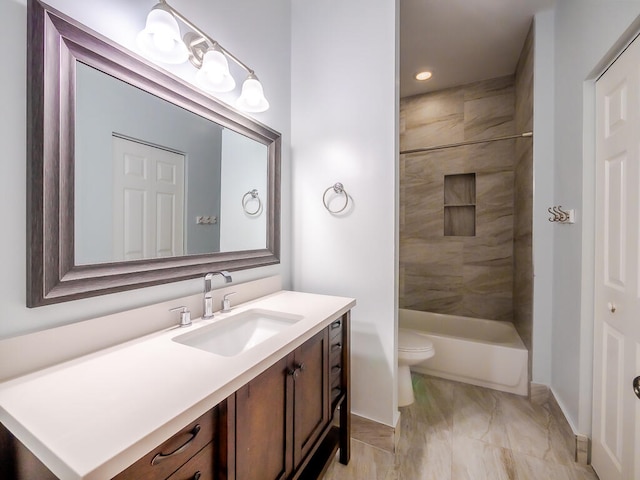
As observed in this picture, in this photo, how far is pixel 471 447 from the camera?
165 cm

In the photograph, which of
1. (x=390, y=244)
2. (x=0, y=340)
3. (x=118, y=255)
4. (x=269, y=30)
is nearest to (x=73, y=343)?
(x=0, y=340)

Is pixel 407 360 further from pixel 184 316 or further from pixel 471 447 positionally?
pixel 184 316

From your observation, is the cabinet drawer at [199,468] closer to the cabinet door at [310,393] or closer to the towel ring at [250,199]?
the cabinet door at [310,393]

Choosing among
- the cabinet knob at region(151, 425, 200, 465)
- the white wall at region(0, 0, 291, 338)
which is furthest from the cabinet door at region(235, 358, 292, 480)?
the white wall at region(0, 0, 291, 338)

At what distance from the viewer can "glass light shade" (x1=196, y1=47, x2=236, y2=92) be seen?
122cm

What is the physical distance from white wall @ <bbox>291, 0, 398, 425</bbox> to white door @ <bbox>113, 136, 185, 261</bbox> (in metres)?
0.82

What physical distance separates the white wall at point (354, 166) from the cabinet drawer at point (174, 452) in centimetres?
111

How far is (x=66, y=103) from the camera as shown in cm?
87

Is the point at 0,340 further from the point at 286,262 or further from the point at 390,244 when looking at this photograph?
the point at 390,244

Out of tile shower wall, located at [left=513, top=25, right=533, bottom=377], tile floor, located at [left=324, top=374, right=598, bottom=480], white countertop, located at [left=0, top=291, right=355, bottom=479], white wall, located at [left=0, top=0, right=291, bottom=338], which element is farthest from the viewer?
tile shower wall, located at [left=513, top=25, right=533, bottom=377]

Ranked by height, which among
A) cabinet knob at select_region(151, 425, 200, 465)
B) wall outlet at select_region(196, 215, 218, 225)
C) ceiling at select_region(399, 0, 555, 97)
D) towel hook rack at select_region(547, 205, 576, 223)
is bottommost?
cabinet knob at select_region(151, 425, 200, 465)

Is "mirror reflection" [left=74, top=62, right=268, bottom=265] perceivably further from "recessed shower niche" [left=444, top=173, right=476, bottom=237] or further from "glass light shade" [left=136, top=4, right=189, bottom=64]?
"recessed shower niche" [left=444, top=173, right=476, bottom=237]

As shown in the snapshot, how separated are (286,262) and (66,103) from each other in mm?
1277

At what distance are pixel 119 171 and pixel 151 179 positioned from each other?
0.40ft
